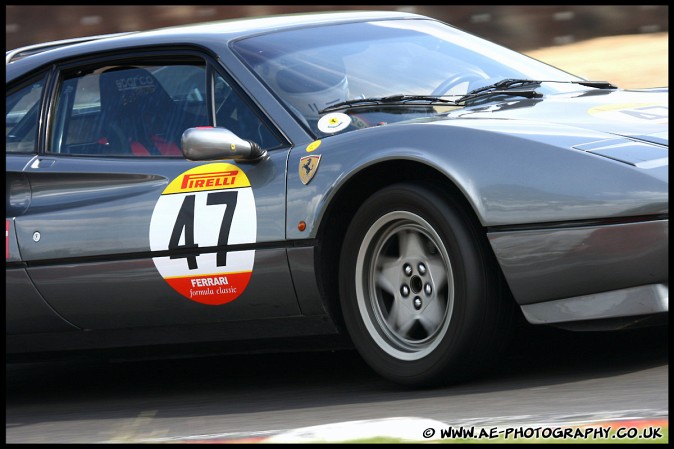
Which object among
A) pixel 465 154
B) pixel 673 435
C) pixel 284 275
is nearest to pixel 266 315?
pixel 284 275

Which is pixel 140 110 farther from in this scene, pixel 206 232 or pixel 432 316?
pixel 432 316

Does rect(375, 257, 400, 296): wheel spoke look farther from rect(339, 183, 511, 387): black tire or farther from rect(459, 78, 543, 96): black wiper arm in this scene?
rect(459, 78, 543, 96): black wiper arm

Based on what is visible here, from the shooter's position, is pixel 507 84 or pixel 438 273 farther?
pixel 507 84

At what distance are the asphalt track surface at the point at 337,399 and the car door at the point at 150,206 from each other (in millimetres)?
393

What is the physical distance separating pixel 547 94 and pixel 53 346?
234 cm

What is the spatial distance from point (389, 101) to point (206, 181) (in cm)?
78

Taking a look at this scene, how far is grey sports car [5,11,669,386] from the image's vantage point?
4.18m

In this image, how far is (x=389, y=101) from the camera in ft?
16.4

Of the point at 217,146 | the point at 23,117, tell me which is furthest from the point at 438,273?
the point at 23,117

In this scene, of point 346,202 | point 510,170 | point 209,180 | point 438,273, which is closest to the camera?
point 510,170

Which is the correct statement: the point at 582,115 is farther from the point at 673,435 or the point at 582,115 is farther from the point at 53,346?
the point at 53,346

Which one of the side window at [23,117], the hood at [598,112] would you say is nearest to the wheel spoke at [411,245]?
the hood at [598,112]

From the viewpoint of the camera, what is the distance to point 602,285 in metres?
4.12

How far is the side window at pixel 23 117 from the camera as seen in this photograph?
565 centimetres
